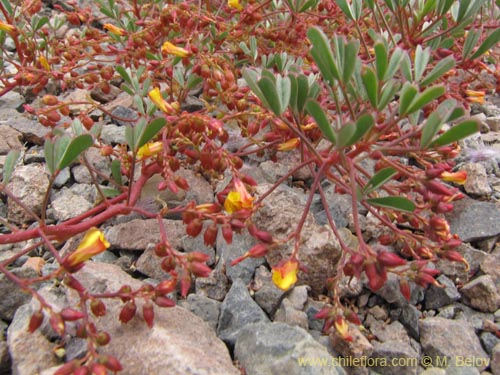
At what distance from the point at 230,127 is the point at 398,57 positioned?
1.29 metres

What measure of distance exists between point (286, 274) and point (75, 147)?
65cm

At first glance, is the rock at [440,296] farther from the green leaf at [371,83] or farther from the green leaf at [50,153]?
the green leaf at [50,153]

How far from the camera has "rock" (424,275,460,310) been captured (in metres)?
1.58

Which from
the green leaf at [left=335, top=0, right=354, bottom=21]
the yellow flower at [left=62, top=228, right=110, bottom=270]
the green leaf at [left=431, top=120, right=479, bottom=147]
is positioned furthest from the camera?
the green leaf at [left=335, top=0, right=354, bottom=21]

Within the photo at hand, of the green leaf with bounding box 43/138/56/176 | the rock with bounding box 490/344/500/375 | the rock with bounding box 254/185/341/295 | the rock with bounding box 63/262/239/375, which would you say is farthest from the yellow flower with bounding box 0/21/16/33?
the rock with bounding box 490/344/500/375

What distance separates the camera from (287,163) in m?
2.17

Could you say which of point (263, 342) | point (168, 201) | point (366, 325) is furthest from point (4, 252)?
point (366, 325)

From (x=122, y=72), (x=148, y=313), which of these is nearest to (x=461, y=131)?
(x=148, y=313)

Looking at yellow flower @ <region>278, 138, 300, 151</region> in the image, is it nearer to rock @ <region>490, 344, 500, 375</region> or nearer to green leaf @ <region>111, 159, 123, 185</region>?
green leaf @ <region>111, 159, 123, 185</region>

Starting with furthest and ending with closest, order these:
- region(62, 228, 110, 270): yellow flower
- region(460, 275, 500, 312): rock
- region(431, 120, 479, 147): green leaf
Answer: region(460, 275, 500, 312): rock → region(62, 228, 110, 270): yellow flower → region(431, 120, 479, 147): green leaf

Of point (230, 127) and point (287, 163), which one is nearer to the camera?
point (287, 163)

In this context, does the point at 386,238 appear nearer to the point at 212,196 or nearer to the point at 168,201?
the point at 212,196

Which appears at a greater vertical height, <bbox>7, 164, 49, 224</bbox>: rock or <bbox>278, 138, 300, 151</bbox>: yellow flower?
<bbox>278, 138, 300, 151</bbox>: yellow flower

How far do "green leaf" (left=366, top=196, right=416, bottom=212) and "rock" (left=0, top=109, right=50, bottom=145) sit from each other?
5.87ft
